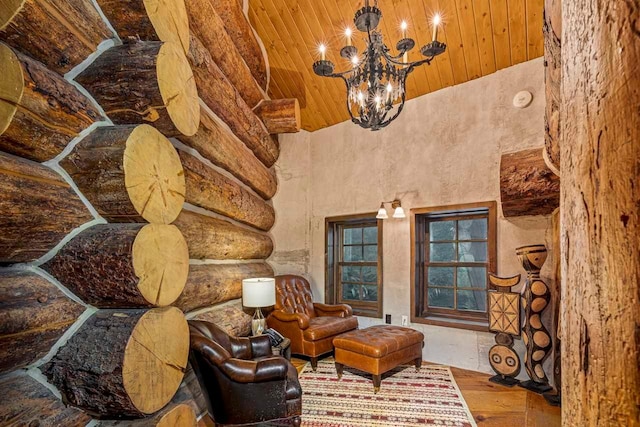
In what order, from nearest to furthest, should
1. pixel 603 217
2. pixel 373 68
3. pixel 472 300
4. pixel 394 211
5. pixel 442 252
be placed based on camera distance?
1. pixel 603 217
2. pixel 373 68
3. pixel 472 300
4. pixel 442 252
5. pixel 394 211

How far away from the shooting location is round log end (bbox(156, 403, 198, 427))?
5.51 ft

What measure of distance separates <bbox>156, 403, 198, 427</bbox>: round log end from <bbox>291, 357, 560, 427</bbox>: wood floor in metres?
2.10

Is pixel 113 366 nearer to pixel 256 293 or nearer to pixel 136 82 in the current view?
pixel 136 82

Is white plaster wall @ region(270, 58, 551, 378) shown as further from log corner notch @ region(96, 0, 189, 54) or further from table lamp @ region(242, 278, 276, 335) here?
log corner notch @ region(96, 0, 189, 54)

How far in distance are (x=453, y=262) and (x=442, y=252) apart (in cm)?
19

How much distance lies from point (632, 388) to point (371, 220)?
4.35 m

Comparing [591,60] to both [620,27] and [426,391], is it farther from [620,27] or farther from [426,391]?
[426,391]

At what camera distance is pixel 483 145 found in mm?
3893

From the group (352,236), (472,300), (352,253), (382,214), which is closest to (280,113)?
(382,214)

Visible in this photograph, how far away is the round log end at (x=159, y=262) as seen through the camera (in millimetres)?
1562

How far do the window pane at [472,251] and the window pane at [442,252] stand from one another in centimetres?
9

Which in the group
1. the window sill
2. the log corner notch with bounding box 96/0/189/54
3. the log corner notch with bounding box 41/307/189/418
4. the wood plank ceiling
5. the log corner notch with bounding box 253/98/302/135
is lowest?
the window sill

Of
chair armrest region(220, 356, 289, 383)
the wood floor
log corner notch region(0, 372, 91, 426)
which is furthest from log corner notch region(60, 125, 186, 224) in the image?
the wood floor

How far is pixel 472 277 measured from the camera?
4129 millimetres
